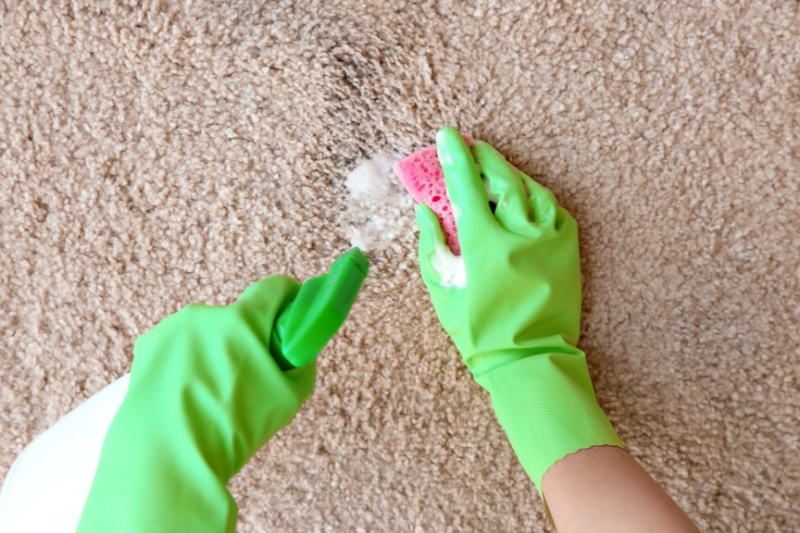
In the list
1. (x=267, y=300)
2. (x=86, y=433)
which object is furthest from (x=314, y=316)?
(x=86, y=433)

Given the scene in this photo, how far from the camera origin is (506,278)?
2.10 feet

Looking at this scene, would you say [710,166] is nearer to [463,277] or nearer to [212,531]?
[463,277]

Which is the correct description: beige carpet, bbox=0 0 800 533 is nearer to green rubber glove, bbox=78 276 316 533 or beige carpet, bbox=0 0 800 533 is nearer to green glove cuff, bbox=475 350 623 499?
green glove cuff, bbox=475 350 623 499

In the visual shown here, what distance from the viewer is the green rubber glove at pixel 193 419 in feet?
1.42

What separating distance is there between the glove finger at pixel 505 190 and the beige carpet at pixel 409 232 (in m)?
0.04

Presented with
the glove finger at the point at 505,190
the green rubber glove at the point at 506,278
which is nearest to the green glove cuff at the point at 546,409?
the green rubber glove at the point at 506,278

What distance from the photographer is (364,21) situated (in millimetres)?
674

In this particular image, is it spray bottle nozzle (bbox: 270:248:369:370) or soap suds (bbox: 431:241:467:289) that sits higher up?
spray bottle nozzle (bbox: 270:248:369:370)

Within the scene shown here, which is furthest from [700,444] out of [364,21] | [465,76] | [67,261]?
[67,261]

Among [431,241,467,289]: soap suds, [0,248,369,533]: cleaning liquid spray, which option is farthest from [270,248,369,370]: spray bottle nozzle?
[431,241,467,289]: soap suds

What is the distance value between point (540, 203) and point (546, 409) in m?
0.21

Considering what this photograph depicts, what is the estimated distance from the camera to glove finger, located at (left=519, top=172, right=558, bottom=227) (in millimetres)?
652

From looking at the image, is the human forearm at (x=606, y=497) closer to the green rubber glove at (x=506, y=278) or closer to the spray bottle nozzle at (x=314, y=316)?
the green rubber glove at (x=506, y=278)

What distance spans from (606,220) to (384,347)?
0.27 m
